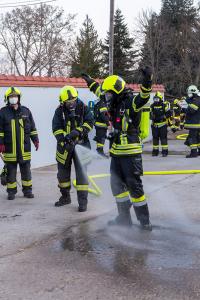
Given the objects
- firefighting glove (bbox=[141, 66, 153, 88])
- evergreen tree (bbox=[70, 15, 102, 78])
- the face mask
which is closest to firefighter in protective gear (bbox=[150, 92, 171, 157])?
the face mask

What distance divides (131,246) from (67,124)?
8.01ft

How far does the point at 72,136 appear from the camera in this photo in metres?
6.77

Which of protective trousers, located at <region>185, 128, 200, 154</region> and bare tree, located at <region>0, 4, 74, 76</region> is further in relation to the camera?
bare tree, located at <region>0, 4, 74, 76</region>

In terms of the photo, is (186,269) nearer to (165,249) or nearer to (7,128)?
(165,249)

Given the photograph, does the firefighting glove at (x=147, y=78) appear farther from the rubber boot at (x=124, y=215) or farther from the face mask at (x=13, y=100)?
the face mask at (x=13, y=100)

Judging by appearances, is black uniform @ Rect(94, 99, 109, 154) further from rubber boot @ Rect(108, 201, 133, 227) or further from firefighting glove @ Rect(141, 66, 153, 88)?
firefighting glove @ Rect(141, 66, 153, 88)

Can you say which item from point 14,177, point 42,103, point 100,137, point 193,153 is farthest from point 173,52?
point 14,177

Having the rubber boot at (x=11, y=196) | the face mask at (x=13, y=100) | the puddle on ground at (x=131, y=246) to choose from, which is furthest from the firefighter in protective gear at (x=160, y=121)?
the puddle on ground at (x=131, y=246)

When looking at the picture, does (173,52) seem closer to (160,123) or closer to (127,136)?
(160,123)

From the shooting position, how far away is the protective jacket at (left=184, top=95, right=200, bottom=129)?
1241cm

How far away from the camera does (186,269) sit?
439 cm

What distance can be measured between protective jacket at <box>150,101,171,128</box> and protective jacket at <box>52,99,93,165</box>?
6.16 m

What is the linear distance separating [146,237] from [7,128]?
3247 mm

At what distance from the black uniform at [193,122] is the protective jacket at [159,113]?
0.65 meters
